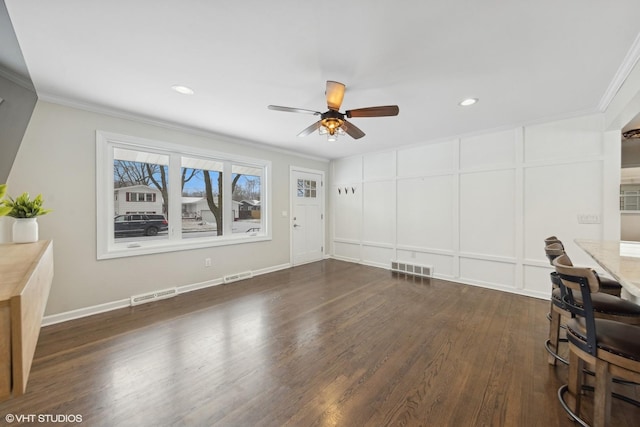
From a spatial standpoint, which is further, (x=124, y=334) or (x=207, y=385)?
(x=124, y=334)

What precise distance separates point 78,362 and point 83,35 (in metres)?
2.57

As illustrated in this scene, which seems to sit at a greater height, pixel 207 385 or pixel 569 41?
pixel 569 41

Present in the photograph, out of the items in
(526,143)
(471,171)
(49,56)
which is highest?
(49,56)

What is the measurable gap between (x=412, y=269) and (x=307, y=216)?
2.54 meters

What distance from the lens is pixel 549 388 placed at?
5.88ft

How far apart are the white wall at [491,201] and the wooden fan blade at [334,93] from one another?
2865 mm

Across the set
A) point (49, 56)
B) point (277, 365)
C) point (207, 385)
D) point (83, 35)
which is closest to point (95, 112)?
point (49, 56)

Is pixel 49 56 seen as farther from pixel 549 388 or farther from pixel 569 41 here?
pixel 549 388

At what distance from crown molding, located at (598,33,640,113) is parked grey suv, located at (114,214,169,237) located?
5313 millimetres

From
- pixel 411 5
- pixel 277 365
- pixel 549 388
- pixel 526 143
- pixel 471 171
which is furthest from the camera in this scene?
pixel 471 171

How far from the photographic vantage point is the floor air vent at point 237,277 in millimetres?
4266

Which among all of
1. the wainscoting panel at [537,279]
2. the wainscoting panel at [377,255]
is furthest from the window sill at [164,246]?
the wainscoting panel at [537,279]

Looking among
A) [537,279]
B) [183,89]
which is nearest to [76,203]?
[183,89]

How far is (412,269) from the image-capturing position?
4855mm
